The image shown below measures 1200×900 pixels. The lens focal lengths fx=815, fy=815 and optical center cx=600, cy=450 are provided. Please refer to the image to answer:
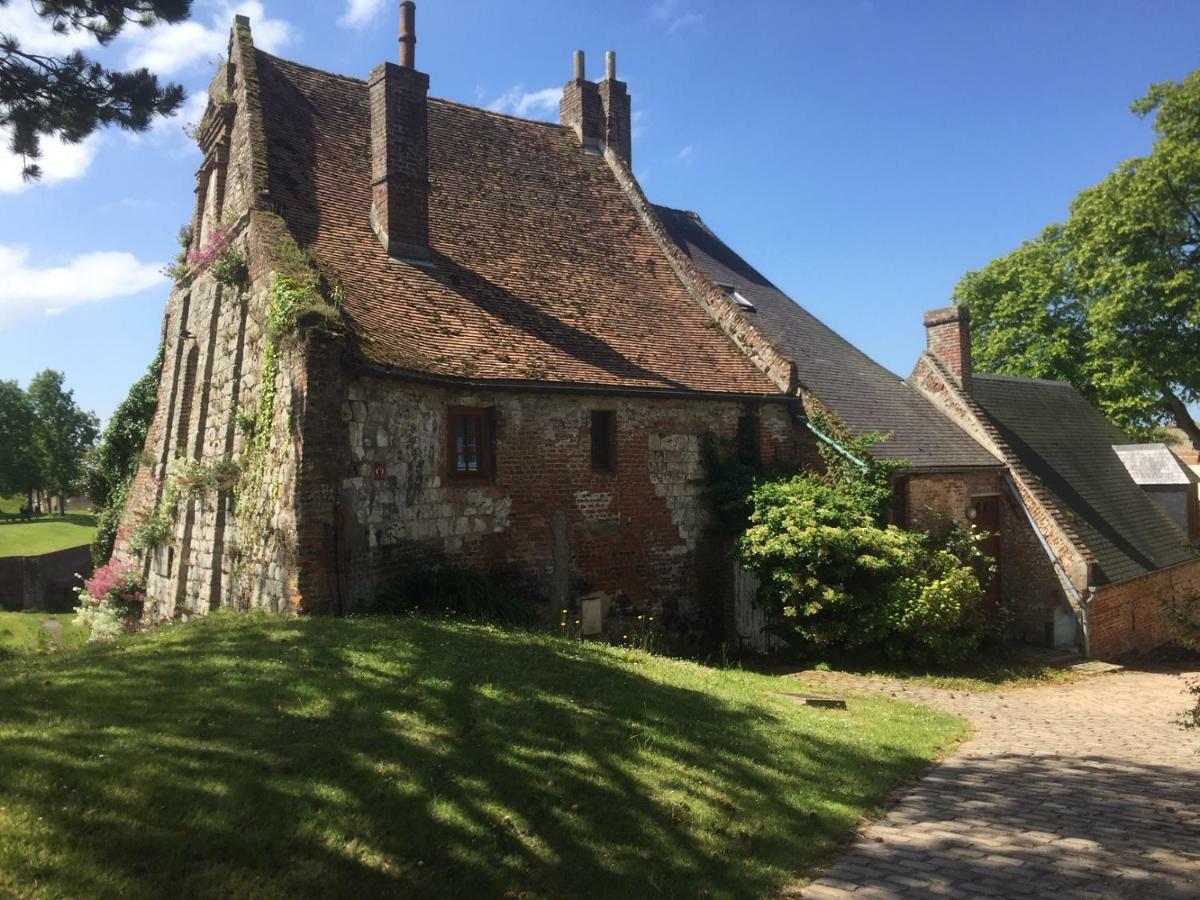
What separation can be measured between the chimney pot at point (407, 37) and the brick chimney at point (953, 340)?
12808 mm

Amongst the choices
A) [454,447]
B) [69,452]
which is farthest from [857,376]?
[69,452]

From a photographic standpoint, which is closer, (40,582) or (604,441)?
(604,441)

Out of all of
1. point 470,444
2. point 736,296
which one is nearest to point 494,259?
point 470,444

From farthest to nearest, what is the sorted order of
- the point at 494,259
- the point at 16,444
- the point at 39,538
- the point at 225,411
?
the point at 16,444 < the point at 39,538 < the point at 494,259 < the point at 225,411

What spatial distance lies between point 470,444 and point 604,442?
2.42 meters

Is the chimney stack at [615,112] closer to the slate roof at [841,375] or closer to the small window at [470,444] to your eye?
the slate roof at [841,375]

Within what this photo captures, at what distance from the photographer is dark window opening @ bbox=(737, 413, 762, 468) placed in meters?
14.7

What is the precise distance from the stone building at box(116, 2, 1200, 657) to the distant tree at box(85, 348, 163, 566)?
171cm

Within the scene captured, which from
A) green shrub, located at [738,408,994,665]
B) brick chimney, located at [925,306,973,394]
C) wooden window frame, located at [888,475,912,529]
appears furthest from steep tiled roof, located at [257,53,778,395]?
brick chimney, located at [925,306,973,394]

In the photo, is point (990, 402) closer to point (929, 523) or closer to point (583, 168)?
point (929, 523)

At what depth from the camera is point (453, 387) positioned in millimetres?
11281

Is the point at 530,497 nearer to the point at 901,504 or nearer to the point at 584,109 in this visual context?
the point at 901,504

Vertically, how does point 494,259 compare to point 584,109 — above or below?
below

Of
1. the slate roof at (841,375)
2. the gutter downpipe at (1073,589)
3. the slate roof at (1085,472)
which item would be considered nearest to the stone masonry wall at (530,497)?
the slate roof at (841,375)
